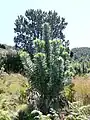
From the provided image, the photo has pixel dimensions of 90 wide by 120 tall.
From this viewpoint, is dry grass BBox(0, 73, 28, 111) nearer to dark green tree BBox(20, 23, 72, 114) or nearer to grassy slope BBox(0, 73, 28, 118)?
grassy slope BBox(0, 73, 28, 118)

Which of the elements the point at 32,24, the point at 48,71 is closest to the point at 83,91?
the point at 48,71

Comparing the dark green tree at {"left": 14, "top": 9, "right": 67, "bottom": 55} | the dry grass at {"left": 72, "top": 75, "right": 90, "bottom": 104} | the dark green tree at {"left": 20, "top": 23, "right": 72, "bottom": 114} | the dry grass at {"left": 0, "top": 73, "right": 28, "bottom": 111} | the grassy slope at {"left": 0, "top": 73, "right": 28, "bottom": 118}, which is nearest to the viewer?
the grassy slope at {"left": 0, "top": 73, "right": 28, "bottom": 118}

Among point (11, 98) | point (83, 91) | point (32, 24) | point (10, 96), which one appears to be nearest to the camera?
point (11, 98)

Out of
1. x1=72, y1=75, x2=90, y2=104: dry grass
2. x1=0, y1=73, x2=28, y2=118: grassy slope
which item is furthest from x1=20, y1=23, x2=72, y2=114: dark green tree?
x1=72, y1=75, x2=90, y2=104: dry grass

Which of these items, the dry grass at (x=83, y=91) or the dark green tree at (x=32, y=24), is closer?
the dry grass at (x=83, y=91)

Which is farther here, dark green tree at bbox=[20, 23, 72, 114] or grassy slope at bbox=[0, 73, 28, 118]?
dark green tree at bbox=[20, 23, 72, 114]

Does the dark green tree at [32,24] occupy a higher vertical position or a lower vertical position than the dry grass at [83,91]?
higher

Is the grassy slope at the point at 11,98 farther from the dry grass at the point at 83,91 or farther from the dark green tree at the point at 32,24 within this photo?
the dark green tree at the point at 32,24

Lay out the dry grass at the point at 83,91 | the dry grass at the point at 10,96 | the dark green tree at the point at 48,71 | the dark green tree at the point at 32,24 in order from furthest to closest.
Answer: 1. the dark green tree at the point at 32,24
2. the dry grass at the point at 83,91
3. the dark green tree at the point at 48,71
4. the dry grass at the point at 10,96

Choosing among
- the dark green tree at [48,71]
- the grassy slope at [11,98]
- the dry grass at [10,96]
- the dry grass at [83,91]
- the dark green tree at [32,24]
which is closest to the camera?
the grassy slope at [11,98]

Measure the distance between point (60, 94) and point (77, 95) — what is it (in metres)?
1.62

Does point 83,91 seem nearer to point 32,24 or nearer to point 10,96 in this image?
point 10,96

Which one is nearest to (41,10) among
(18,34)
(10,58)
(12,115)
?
(18,34)

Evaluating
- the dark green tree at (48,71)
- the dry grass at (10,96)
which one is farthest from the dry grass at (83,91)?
the dry grass at (10,96)
